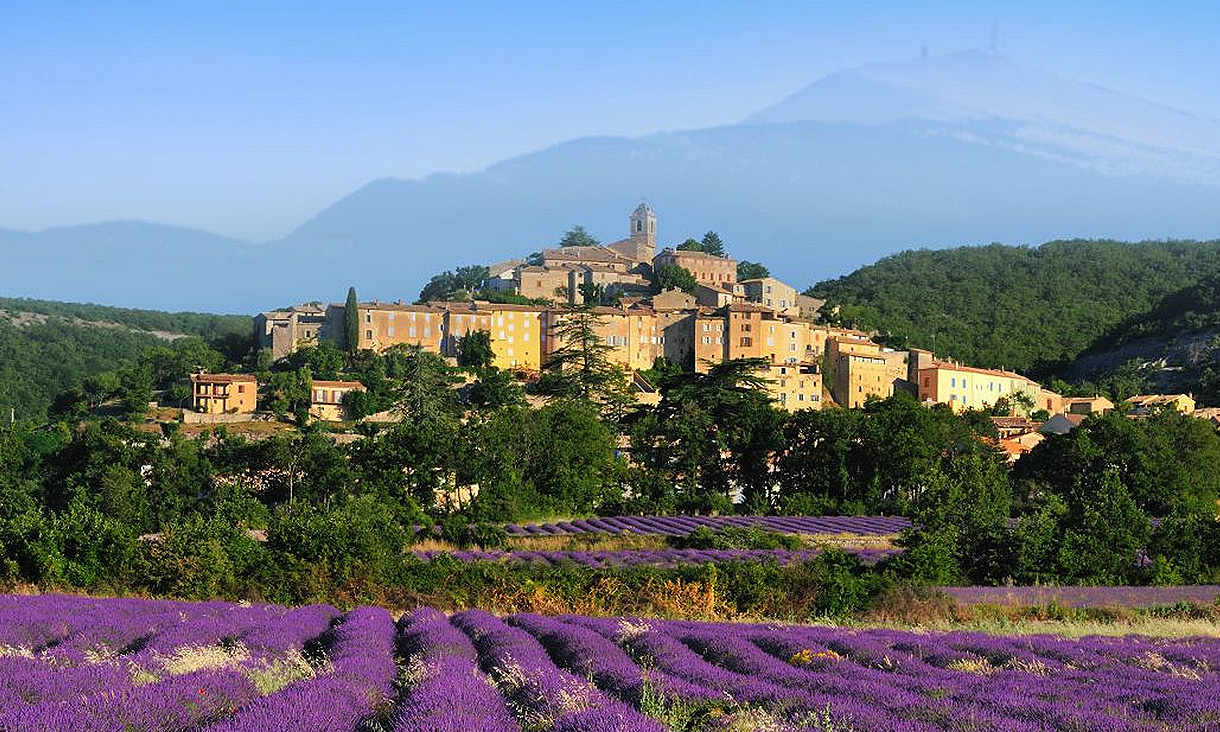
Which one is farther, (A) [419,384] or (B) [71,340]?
(B) [71,340]

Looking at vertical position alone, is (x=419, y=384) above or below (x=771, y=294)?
below

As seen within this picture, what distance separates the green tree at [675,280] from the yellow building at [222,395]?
3822 cm

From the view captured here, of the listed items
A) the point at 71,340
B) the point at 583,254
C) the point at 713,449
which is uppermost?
the point at 583,254

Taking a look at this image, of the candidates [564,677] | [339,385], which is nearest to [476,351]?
[339,385]

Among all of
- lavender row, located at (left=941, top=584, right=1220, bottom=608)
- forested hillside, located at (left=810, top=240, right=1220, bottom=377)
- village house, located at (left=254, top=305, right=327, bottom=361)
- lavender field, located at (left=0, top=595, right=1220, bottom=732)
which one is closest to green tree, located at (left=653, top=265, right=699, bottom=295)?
forested hillside, located at (left=810, top=240, right=1220, bottom=377)

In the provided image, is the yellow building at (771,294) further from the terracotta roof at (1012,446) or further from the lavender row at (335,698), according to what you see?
the lavender row at (335,698)

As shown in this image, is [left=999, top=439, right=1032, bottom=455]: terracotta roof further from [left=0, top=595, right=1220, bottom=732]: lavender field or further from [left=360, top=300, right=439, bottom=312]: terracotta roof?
[left=0, top=595, right=1220, bottom=732]: lavender field

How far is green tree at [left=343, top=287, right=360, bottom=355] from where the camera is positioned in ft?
273

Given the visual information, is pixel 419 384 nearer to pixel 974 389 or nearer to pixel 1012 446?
pixel 1012 446

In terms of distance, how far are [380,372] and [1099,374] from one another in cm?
5654

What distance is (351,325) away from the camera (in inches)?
3275

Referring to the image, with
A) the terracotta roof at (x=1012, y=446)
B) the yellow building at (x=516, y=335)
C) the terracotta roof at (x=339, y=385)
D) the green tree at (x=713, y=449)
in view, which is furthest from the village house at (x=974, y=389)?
the terracotta roof at (x=339, y=385)

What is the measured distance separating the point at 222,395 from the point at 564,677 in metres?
66.8

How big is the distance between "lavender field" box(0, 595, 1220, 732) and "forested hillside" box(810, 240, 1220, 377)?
82.2 meters
